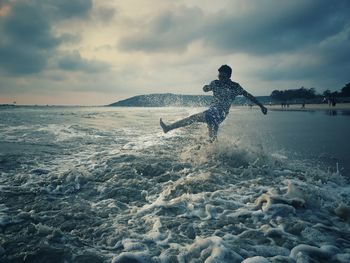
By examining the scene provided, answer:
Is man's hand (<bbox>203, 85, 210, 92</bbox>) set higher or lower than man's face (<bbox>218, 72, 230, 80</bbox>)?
lower

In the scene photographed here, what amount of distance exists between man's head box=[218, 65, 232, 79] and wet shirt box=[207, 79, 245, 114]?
158 millimetres

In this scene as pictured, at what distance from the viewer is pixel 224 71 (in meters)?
8.54

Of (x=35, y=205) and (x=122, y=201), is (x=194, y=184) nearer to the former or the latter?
(x=122, y=201)

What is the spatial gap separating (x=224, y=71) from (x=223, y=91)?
0.62 m

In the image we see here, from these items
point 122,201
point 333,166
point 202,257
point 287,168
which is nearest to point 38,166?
point 122,201

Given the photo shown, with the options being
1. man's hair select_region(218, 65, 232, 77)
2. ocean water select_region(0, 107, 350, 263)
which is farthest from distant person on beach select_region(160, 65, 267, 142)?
ocean water select_region(0, 107, 350, 263)

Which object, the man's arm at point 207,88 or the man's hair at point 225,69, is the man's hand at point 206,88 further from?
the man's hair at point 225,69

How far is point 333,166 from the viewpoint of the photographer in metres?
6.71

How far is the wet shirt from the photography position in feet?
28.5

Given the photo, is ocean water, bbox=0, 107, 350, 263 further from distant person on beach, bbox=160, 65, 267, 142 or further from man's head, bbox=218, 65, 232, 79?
man's head, bbox=218, 65, 232, 79

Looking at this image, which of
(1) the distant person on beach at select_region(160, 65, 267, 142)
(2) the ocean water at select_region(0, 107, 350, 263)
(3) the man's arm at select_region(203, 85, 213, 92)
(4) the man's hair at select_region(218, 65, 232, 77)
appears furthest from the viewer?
(3) the man's arm at select_region(203, 85, 213, 92)

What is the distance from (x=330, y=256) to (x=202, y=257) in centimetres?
132

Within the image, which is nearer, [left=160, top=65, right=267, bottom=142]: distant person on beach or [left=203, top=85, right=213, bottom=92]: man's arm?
[left=160, top=65, right=267, bottom=142]: distant person on beach

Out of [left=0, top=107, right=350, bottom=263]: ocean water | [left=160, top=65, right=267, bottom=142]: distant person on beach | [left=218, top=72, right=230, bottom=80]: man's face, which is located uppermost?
[left=218, top=72, right=230, bottom=80]: man's face
